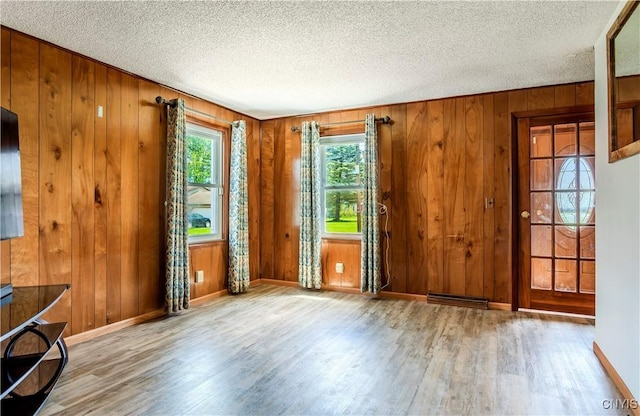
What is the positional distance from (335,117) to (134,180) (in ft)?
8.52

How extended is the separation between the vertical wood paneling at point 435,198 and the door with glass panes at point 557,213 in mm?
812

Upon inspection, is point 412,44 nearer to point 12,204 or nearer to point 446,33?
point 446,33

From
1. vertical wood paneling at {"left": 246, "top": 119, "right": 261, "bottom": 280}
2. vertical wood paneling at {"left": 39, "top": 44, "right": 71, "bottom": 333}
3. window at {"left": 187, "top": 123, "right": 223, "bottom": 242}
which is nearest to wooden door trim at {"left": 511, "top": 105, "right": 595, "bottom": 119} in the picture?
vertical wood paneling at {"left": 246, "top": 119, "right": 261, "bottom": 280}

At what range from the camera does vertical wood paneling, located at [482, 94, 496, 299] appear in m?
3.83

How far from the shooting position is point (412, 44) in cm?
263

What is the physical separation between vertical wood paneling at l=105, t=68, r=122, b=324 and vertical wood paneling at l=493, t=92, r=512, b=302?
3872 millimetres

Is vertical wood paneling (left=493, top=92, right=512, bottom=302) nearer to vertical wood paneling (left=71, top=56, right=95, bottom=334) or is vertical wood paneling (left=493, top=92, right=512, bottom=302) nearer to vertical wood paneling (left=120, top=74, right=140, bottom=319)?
vertical wood paneling (left=120, top=74, right=140, bottom=319)

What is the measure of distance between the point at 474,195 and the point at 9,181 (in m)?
4.04

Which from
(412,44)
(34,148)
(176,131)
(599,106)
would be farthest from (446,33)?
(34,148)

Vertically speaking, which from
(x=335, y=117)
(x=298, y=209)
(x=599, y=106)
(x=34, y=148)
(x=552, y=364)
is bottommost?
(x=552, y=364)

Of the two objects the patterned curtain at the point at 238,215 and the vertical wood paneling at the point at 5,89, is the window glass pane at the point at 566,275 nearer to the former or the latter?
the patterned curtain at the point at 238,215

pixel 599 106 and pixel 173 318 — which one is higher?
pixel 599 106

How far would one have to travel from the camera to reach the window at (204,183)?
4.04 m

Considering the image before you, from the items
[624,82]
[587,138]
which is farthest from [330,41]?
[587,138]
